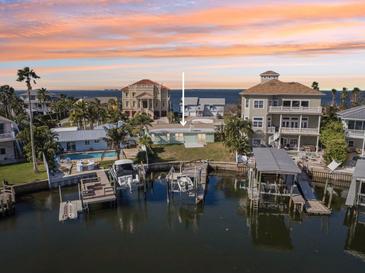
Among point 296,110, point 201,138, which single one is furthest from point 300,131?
point 201,138

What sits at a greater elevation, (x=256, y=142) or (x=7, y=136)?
(x=7, y=136)

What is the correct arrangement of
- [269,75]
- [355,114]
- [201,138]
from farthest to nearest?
1. [269,75]
2. [201,138]
3. [355,114]

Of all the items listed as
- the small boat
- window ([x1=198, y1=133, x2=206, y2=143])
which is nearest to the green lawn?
the small boat

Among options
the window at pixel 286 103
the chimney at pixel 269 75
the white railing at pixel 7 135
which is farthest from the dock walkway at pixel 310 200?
the white railing at pixel 7 135

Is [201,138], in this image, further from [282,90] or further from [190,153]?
[282,90]

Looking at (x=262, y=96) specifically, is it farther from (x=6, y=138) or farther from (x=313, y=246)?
(x=6, y=138)

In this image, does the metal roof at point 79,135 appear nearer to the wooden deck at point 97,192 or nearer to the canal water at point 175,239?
the wooden deck at point 97,192
